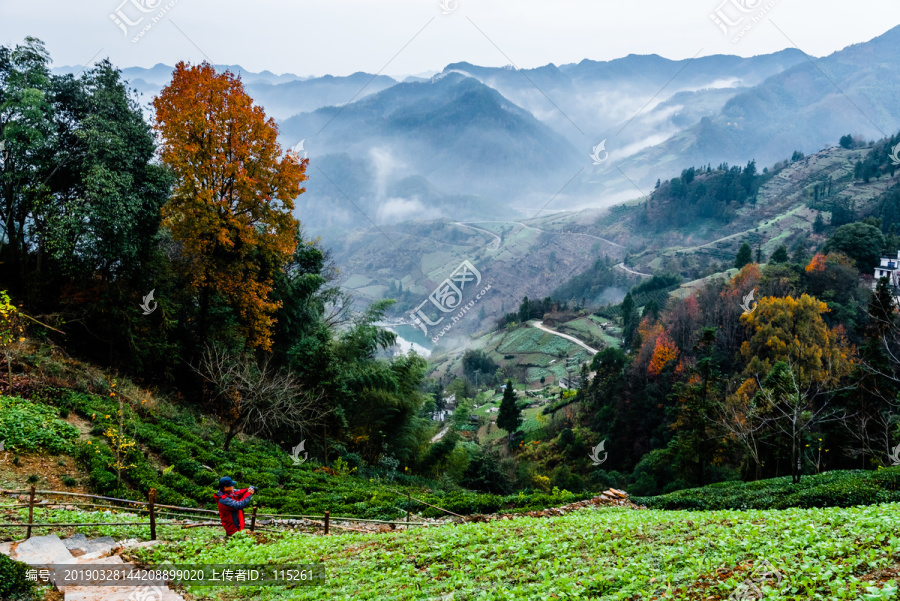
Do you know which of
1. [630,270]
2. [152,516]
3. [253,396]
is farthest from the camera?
[630,270]

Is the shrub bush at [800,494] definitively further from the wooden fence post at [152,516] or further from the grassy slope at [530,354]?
the grassy slope at [530,354]

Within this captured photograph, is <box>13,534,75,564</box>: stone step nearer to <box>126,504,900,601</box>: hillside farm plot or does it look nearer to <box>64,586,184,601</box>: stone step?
<box>64,586,184,601</box>: stone step

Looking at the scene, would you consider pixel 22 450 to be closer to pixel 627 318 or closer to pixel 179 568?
pixel 179 568

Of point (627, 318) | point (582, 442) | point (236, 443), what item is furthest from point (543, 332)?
point (236, 443)

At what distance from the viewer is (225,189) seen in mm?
20734

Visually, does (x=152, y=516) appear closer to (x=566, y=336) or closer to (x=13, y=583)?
(x=13, y=583)

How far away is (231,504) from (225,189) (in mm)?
14074

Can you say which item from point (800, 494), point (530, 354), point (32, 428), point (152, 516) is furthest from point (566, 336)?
point (152, 516)

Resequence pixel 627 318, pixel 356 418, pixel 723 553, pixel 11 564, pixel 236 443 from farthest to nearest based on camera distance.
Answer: pixel 627 318 < pixel 356 418 < pixel 236 443 < pixel 723 553 < pixel 11 564

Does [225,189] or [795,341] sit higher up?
[225,189]

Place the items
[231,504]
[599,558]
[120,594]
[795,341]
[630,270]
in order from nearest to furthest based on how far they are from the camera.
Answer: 1. [120,594]
2. [599,558]
3. [231,504]
4. [795,341]
5. [630,270]

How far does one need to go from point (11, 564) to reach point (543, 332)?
107 meters

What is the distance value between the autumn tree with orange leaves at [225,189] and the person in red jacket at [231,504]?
12.0 metres

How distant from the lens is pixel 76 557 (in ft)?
27.9
